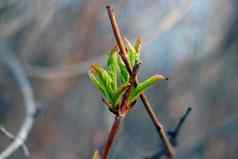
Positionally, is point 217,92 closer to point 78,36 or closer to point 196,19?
point 196,19

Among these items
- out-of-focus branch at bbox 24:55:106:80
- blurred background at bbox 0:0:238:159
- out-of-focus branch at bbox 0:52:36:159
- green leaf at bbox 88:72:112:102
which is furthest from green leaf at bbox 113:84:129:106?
out-of-focus branch at bbox 24:55:106:80

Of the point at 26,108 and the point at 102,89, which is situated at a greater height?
the point at 102,89

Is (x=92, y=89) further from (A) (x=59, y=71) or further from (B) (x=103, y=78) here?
(B) (x=103, y=78)

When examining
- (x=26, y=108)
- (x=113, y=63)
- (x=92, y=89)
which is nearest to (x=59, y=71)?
(x=92, y=89)

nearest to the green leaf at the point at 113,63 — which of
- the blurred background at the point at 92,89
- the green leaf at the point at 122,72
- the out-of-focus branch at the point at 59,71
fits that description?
the green leaf at the point at 122,72

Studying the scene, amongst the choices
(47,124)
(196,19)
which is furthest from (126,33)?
(47,124)

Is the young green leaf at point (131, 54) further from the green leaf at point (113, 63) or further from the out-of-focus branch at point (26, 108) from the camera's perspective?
the out-of-focus branch at point (26, 108)
